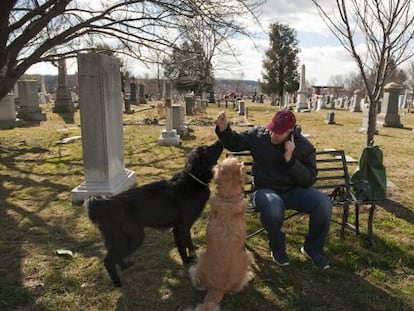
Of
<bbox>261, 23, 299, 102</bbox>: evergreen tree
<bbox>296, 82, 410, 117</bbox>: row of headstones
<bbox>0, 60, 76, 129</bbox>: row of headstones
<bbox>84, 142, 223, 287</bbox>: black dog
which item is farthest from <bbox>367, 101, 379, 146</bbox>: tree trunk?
<bbox>261, 23, 299, 102</bbox>: evergreen tree

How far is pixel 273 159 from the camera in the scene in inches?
141

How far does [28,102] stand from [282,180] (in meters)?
14.2

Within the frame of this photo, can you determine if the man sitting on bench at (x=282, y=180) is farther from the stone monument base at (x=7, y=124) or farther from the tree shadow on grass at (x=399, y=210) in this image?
the stone monument base at (x=7, y=124)

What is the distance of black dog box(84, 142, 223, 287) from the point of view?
308cm

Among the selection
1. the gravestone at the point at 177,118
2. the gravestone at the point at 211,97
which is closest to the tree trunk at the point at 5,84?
the gravestone at the point at 177,118

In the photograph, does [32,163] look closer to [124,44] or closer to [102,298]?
[124,44]

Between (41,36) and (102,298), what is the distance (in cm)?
899

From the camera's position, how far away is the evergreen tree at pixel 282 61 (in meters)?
45.6

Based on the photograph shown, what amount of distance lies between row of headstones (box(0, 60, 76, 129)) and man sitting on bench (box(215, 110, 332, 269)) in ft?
34.9

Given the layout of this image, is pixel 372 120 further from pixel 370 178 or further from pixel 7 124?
pixel 7 124

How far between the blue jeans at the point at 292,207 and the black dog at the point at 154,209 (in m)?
0.58

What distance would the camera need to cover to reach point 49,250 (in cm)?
394

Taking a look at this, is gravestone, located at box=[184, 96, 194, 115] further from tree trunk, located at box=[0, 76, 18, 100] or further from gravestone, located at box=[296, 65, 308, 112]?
tree trunk, located at box=[0, 76, 18, 100]

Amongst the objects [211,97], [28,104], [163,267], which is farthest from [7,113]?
[211,97]
